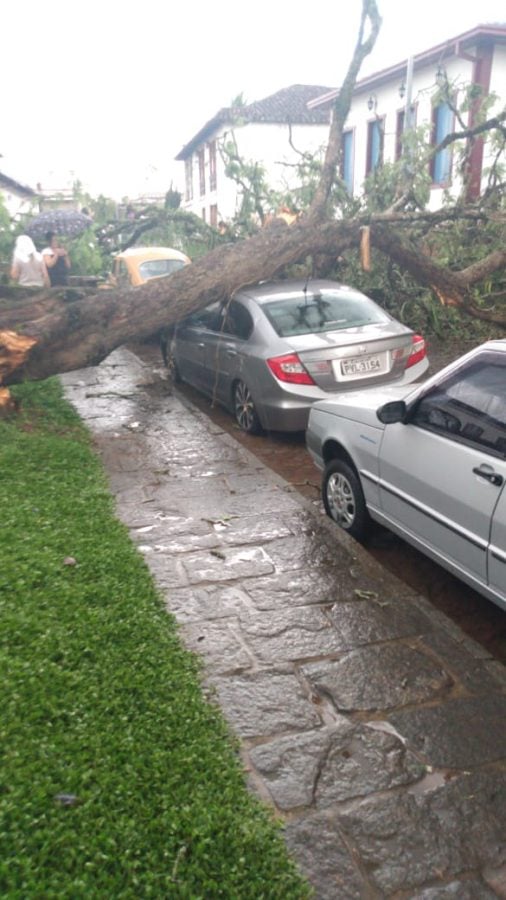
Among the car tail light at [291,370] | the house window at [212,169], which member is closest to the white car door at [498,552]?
the car tail light at [291,370]

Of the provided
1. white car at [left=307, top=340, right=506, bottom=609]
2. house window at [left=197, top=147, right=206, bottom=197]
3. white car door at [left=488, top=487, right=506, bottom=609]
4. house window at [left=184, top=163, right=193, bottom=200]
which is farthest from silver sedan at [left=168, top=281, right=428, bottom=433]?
house window at [left=184, top=163, right=193, bottom=200]

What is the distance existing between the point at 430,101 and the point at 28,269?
9205 mm

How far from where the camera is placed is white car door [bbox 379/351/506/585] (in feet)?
12.3

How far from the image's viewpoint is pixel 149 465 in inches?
287

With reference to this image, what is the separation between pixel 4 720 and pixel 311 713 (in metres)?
1.37

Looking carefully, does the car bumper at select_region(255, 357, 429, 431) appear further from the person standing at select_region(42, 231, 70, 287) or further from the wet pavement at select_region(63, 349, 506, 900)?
the person standing at select_region(42, 231, 70, 287)

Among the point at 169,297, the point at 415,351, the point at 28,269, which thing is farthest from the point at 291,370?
the point at 28,269

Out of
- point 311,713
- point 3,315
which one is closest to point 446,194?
point 3,315

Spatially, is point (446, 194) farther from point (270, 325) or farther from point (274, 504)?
point (274, 504)

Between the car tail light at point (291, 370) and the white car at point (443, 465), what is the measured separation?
2.02 meters

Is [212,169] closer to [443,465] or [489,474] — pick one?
[443,465]

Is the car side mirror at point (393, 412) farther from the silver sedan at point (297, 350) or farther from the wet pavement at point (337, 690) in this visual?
the silver sedan at point (297, 350)

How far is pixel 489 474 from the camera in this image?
3.66 meters

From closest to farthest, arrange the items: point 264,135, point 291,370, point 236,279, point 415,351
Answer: point 291,370
point 415,351
point 236,279
point 264,135
